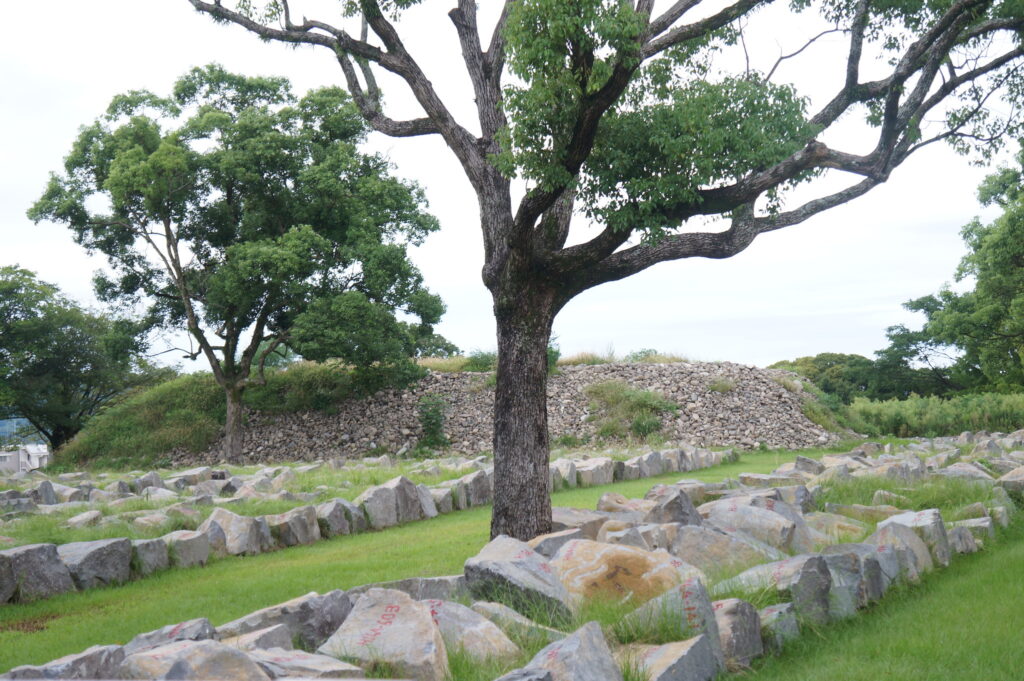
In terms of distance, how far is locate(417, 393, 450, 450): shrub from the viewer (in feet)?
68.6

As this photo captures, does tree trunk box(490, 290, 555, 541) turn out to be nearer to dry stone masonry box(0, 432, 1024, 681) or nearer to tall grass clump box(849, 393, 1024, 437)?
dry stone masonry box(0, 432, 1024, 681)

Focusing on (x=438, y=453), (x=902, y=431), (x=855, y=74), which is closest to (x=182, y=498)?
(x=855, y=74)

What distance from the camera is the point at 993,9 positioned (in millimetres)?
9906

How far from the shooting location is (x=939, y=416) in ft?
68.2

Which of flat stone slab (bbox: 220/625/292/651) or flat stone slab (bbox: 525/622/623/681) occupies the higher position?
flat stone slab (bbox: 525/622/623/681)

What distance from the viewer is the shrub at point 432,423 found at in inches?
824

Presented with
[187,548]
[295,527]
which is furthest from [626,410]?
[187,548]

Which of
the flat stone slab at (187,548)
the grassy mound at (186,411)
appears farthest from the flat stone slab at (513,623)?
the grassy mound at (186,411)

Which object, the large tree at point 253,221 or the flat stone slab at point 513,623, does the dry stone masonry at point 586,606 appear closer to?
the flat stone slab at point 513,623

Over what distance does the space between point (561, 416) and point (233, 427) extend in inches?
354

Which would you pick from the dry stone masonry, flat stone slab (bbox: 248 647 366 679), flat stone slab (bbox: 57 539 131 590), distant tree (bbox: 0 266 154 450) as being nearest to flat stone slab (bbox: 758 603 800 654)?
the dry stone masonry

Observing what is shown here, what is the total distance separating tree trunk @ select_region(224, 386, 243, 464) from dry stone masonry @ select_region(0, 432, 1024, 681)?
15454 millimetres

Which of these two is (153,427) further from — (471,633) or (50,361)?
(471,633)

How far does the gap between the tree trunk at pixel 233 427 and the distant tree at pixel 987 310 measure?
21.6 meters
